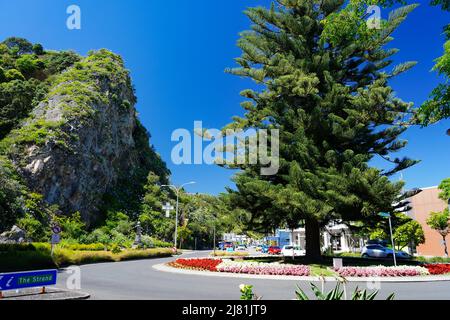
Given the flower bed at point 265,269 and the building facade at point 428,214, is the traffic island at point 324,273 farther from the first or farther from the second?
the building facade at point 428,214

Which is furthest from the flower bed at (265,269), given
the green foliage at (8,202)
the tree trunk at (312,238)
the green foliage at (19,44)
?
the green foliage at (19,44)

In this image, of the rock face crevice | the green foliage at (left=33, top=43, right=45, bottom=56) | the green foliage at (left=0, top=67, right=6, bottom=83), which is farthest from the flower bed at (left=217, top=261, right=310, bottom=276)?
the green foliage at (left=33, top=43, right=45, bottom=56)

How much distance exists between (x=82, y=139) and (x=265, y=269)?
41.0 m

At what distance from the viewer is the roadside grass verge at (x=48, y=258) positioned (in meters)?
18.8

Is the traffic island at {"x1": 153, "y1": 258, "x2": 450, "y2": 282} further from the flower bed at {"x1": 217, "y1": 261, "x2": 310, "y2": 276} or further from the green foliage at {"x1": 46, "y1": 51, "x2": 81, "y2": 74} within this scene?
the green foliage at {"x1": 46, "y1": 51, "x2": 81, "y2": 74}

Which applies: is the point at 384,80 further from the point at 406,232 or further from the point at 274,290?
the point at 406,232

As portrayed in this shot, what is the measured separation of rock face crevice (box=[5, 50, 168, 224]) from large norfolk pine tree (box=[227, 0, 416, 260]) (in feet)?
100

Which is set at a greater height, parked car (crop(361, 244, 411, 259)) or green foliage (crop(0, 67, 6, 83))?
green foliage (crop(0, 67, 6, 83))

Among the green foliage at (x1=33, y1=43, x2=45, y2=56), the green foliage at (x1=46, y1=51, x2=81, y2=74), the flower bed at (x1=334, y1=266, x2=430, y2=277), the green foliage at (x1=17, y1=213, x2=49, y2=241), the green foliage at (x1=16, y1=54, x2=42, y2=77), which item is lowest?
the flower bed at (x1=334, y1=266, x2=430, y2=277)

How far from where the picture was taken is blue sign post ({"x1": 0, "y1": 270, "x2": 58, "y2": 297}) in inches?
356

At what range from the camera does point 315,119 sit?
2195 centimetres
